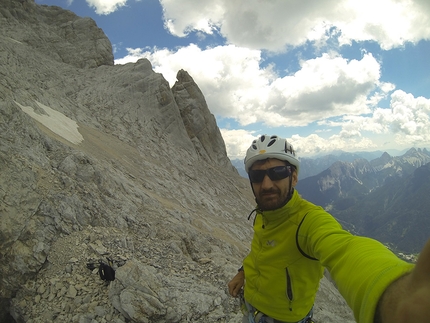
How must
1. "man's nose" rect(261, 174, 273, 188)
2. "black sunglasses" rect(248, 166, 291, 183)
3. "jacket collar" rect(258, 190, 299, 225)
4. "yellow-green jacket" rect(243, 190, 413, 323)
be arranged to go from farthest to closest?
"black sunglasses" rect(248, 166, 291, 183), "man's nose" rect(261, 174, 273, 188), "jacket collar" rect(258, 190, 299, 225), "yellow-green jacket" rect(243, 190, 413, 323)

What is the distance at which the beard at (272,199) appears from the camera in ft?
12.7

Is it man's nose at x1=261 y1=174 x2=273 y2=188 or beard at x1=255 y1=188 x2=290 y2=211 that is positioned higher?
man's nose at x1=261 y1=174 x2=273 y2=188

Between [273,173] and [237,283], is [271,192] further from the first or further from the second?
[237,283]

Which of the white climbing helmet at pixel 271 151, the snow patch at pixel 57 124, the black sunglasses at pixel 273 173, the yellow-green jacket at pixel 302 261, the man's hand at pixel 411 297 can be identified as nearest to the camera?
the man's hand at pixel 411 297

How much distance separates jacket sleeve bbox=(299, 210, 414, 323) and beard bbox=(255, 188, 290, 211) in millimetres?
537

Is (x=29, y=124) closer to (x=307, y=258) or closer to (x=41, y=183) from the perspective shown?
(x=41, y=183)

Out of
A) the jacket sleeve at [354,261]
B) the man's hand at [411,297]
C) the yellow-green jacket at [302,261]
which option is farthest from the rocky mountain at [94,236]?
the man's hand at [411,297]

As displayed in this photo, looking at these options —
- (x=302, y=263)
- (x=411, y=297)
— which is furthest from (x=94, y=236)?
(x=411, y=297)

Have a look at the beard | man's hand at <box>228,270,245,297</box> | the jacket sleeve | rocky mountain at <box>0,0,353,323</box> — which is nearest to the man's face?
the beard

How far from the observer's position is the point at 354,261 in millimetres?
2451

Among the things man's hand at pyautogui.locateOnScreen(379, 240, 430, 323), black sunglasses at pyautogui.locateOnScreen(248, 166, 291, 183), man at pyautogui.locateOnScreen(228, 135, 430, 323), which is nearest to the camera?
man's hand at pyautogui.locateOnScreen(379, 240, 430, 323)

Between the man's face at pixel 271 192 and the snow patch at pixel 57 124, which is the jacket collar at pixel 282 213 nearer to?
the man's face at pixel 271 192

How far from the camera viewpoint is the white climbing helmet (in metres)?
4.32

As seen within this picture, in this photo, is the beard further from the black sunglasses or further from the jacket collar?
the black sunglasses
